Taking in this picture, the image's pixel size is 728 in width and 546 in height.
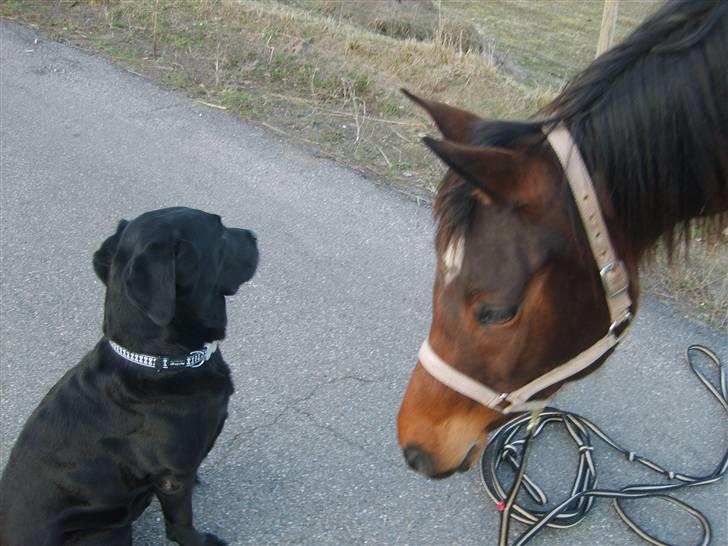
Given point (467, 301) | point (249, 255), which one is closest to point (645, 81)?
point (467, 301)

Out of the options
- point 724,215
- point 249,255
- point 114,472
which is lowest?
point 114,472

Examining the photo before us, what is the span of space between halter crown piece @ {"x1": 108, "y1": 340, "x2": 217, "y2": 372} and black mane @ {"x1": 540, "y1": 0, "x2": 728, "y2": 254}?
129 cm

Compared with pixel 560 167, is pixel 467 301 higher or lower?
lower

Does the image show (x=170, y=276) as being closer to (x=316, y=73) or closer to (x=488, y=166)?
(x=488, y=166)

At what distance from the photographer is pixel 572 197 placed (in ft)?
5.70

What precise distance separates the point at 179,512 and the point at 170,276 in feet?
2.59

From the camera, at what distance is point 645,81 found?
180 cm

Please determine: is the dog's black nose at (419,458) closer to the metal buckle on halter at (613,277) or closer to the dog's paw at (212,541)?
the metal buckle on halter at (613,277)

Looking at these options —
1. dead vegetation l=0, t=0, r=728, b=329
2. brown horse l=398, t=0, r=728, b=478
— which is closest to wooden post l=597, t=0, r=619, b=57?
dead vegetation l=0, t=0, r=728, b=329

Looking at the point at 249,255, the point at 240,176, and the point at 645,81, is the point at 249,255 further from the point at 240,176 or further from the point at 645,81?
the point at 240,176

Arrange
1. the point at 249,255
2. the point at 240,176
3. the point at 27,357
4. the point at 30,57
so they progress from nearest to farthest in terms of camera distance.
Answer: the point at 249,255, the point at 27,357, the point at 240,176, the point at 30,57

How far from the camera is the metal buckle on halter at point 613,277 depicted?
70.2 inches

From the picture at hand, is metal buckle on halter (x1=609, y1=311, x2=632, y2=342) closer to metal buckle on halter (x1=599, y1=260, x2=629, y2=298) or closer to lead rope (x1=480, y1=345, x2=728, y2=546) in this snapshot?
metal buckle on halter (x1=599, y1=260, x2=629, y2=298)

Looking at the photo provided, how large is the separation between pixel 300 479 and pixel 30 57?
4.83 meters
